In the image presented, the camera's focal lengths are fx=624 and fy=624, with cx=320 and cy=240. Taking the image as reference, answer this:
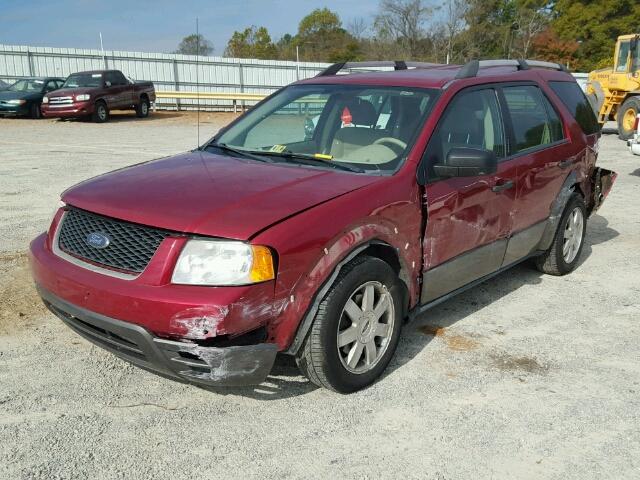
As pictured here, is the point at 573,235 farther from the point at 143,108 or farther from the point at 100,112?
the point at 143,108

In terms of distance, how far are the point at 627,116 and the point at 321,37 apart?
65.8 m

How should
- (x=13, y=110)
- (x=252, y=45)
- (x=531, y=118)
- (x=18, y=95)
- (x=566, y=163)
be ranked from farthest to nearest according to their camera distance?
(x=252, y=45)
(x=18, y=95)
(x=13, y=110)
(x=566, y=163)
(x=531, y=118)

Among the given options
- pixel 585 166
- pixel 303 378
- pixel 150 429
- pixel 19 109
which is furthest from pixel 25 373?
pixel 19 109

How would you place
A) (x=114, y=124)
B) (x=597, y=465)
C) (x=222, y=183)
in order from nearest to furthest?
(x=597, y=465) < (x=222, y=183) < (x=114, y=124)

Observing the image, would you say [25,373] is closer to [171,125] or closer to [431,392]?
[431,392]

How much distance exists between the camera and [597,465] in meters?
2.89

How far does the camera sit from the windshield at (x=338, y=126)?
12.7 feet

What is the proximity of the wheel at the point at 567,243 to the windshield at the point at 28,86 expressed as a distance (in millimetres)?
22408

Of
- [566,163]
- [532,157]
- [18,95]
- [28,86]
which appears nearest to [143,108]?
[28,86]

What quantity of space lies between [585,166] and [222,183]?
3.72 m

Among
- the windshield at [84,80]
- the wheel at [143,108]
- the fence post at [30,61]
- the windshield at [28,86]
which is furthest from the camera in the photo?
the fence post at [30,61]

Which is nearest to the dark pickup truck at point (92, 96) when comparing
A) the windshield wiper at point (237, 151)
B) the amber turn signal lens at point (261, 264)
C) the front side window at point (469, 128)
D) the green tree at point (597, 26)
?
the windshield wiper at point (237, 151)

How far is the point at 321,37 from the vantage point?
7969 cm

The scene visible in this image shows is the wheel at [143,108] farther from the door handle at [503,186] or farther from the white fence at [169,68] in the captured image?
the door handle at [503,186]
